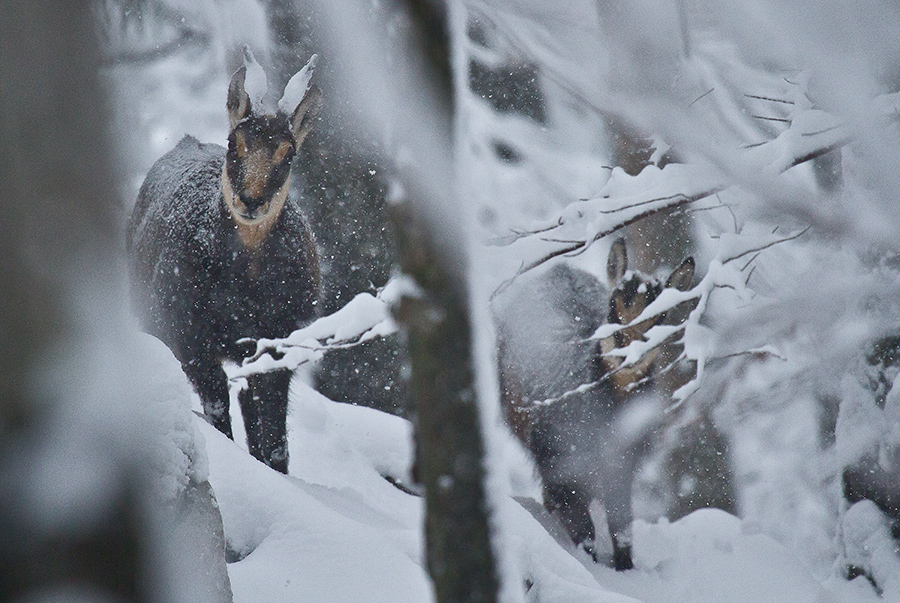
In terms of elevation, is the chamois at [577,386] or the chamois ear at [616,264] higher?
the chamois ear at [616,264]

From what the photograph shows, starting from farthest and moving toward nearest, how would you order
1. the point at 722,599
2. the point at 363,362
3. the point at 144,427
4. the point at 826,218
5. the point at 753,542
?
1. the point at 363,362
2. the point at 753,542
3. the point at 722,599
4. the point at 144,427
5. the point at 826,218

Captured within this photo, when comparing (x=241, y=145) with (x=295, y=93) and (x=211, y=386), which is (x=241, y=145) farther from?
(x=211, y=386)

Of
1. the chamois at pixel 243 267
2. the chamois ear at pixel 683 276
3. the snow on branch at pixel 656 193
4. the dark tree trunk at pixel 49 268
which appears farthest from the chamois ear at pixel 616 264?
the dark tree trunk at pixel 49 268

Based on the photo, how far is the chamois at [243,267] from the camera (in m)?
4.22

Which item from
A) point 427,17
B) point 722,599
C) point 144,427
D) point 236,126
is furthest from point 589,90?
point 722,599

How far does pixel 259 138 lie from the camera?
413 centimetres

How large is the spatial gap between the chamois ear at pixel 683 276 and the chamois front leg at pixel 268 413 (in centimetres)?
231

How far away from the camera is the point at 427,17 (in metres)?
1.10

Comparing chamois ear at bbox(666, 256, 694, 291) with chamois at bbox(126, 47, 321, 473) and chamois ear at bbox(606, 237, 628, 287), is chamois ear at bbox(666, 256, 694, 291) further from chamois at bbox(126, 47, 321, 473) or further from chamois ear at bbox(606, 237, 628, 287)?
chamois at bbox(126, 47, 321, 473)

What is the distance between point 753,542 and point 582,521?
1.44 meters

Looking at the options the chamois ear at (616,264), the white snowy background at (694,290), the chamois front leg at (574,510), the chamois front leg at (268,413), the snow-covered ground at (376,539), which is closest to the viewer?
the white snowy background at (694,290)

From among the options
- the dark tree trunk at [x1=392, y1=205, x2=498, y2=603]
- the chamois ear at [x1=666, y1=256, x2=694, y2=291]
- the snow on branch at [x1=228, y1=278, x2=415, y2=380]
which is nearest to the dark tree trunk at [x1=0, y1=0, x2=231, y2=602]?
the dark tree trunk at [x1=392, y1=205, x2=498, y2=603]

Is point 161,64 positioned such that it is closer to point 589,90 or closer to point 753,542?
point 753,542

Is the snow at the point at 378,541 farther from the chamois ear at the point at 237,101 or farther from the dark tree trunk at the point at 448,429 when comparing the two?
the chamois ear at the point at 237,101
